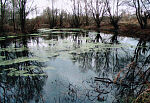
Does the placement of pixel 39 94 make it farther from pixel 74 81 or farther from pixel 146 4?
pixel 146 4

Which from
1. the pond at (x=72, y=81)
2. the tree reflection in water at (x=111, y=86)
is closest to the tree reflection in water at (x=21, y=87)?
the pond at (x=72, y=81)

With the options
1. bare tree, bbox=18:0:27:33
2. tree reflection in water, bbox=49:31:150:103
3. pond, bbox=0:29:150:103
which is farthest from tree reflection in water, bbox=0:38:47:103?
bare tree, bbox=18:0:27:33

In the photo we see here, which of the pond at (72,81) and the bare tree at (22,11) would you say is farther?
the bare tree at (22,11)

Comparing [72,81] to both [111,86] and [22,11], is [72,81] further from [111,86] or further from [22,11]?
[22,11]

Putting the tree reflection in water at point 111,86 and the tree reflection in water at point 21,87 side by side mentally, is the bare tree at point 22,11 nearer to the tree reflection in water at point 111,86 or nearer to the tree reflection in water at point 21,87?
the tree reflection in water at point 21,87

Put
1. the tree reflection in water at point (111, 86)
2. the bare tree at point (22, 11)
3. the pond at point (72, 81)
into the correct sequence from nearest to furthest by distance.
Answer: the tree reflection in water at point (111, 86) → the pond at point (72, 81) → the bare tree at point (22, 11)

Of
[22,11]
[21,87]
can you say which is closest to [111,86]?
[21,87]

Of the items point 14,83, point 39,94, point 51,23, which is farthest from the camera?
point 51,23

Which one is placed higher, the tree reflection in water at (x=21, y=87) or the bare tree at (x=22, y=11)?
the bare tree at (x=22, y=11)

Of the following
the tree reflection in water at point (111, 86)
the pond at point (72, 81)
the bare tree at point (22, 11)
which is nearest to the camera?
the tree reflection in water at point (111, 86)

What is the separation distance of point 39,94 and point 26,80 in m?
0.81

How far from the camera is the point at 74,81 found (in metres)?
3.29

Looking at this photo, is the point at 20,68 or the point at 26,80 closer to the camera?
the point at 26,80

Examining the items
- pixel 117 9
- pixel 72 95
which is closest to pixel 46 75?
pixel 72 95
